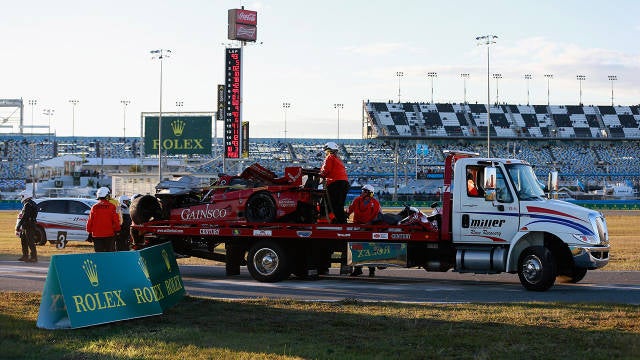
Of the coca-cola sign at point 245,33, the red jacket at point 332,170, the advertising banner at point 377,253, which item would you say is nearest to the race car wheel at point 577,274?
the advertising banner at point 377,253

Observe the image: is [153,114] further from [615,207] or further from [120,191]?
[615,207]

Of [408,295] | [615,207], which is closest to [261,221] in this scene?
[408,295]

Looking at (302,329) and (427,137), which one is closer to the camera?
(302,329)

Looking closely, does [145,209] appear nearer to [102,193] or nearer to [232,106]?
[102,193]

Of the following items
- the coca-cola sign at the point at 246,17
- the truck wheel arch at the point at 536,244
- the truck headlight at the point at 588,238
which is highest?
the coca-cola sign at the point at 246,17

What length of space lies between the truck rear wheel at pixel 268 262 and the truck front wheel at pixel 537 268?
4.63 m

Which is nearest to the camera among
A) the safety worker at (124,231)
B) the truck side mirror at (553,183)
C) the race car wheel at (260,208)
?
the truck side mirror at (553,183)

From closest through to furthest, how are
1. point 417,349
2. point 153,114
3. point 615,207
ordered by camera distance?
1. point 417,349
2. point 153,114
3. point 615,207

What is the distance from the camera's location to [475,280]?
19562mm

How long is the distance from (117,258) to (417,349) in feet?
14.9

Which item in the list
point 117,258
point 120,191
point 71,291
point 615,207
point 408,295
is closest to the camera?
point 71,291

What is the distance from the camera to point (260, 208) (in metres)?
18.9

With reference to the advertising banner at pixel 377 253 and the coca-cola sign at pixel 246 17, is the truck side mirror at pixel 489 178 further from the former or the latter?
the coca-cola sign at pixel 246 17

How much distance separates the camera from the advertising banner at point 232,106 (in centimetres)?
Answer: 5866
